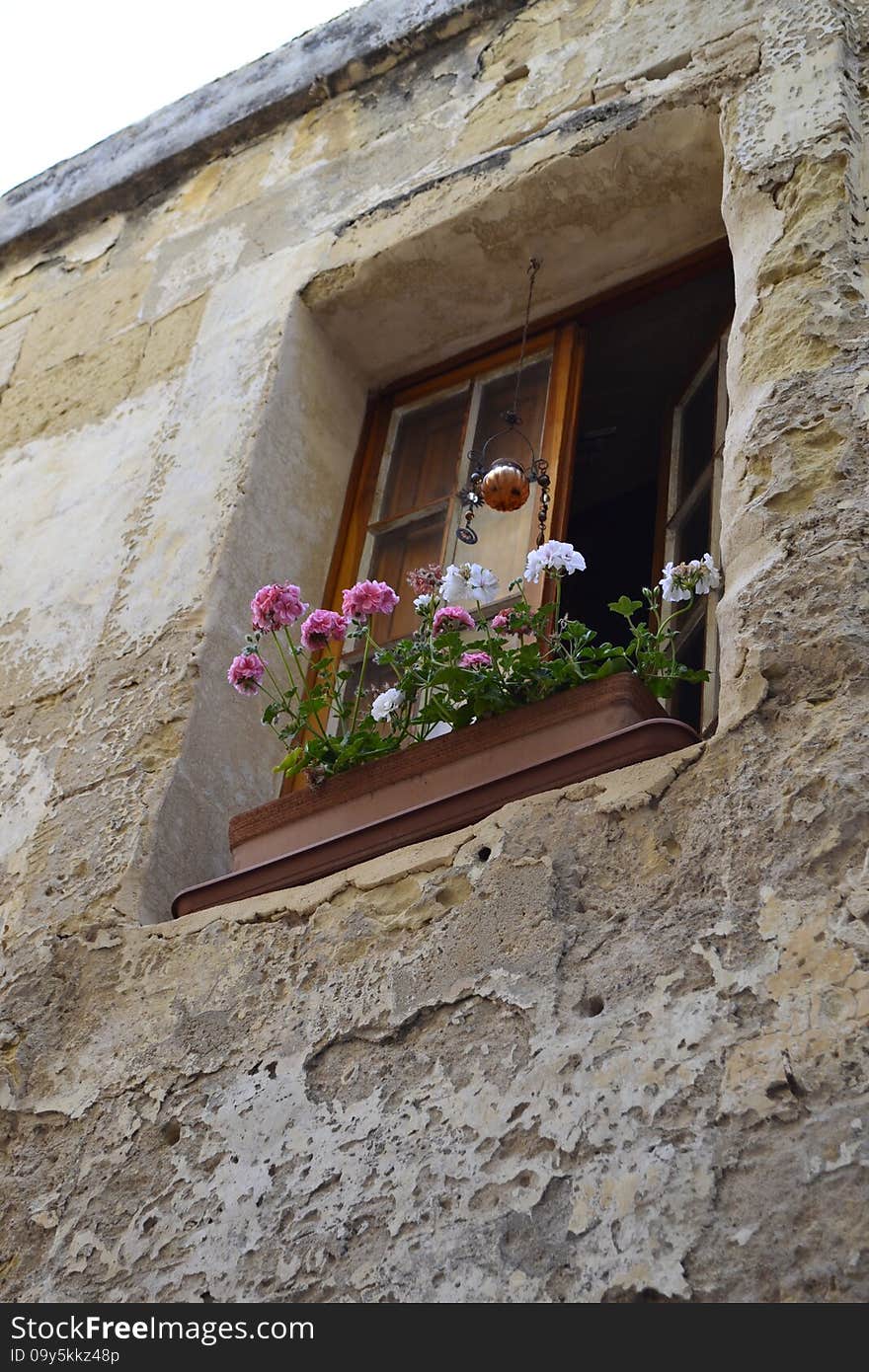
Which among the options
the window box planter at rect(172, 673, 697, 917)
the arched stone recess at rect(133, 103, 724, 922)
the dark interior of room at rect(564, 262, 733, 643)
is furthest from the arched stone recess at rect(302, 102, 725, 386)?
the window box planter at rect(172, 673, 697, 917)

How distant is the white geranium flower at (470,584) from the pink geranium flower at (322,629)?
20cm

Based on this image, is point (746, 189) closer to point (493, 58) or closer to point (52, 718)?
point (493, 58)

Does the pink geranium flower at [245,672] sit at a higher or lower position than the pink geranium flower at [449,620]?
lower

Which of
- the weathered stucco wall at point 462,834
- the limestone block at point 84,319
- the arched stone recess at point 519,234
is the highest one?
the limestone block at point 84,319

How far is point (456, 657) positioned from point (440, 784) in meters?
0.24

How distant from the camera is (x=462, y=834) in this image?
2428mm

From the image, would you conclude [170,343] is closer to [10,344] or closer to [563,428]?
[10,344]

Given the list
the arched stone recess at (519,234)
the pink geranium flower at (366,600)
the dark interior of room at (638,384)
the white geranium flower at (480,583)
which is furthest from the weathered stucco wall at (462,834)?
the white geranium flower at (480,583)

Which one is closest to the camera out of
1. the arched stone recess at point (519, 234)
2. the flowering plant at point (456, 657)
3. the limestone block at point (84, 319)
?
the flowering plant at point (456, 657)

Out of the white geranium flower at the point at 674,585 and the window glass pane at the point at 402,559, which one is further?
the window glass pane at the point at 402,559

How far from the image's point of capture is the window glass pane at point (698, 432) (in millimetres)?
3502

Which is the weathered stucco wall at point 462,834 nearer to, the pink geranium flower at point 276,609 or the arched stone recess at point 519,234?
the arched stone recess at point 519,234

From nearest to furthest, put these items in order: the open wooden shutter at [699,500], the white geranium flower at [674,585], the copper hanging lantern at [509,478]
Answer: the white geranium flower at [674,585], the open wooden shutter at [699,500], the copper hanging lantern at [509,478]
